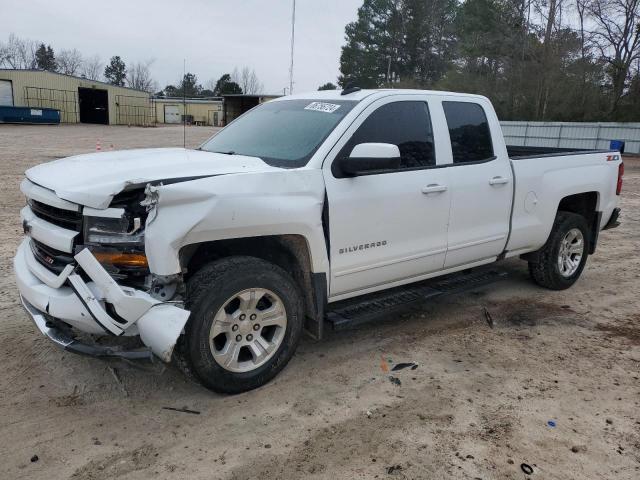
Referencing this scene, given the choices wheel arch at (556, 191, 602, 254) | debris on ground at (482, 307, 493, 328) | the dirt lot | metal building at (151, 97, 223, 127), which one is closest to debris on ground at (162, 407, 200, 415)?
the dirt lot

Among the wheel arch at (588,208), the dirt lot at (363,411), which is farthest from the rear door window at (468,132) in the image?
the wheel arch at (588,208)

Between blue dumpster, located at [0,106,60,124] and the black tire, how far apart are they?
44.6 m

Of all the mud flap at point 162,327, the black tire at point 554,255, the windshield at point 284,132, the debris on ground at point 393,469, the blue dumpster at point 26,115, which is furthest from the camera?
the blue dumpster at point 26,115

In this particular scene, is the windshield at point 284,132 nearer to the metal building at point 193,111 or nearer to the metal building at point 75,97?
the metal building at point 75,97

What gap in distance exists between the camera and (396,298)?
437cm

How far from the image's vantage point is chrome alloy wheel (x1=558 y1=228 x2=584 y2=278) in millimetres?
5805

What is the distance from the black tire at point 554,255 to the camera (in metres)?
5.63

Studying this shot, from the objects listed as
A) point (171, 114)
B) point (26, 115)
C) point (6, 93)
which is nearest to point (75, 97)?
point (6, 93)

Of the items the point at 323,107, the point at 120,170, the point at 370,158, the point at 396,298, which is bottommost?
the point at 396,298

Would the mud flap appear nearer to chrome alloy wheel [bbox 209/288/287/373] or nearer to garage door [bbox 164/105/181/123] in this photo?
chrome alloy wheel [bbox 209/288/287/373]

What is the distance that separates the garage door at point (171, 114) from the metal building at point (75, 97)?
36.5 feet

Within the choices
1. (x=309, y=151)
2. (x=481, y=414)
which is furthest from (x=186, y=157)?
(x=481, y=414)

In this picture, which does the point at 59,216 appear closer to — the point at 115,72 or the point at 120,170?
the point at 120,170

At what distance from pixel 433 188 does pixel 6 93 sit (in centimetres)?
4983
